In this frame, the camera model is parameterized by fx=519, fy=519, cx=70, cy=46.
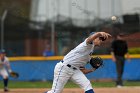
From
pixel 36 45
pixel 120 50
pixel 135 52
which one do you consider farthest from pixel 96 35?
pixel 36 45

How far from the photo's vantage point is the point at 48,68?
72.4 feet

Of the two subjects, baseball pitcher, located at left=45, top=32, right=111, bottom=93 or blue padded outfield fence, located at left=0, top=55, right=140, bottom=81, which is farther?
blue padded outfield fence, located at left=0, top=55, right=140, bottom=81

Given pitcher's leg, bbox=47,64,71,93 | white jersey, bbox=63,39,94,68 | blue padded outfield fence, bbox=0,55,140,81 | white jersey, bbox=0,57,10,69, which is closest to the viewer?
white jersey, bbox=63,39,94,68

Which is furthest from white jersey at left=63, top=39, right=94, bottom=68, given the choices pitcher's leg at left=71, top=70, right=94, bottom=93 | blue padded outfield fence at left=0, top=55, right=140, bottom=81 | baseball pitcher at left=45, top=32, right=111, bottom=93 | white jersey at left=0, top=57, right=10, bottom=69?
blue padded outfield fence at left=0, top=55, right=140, bottom=81

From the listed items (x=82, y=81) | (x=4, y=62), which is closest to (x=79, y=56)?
(x=82, y=81)

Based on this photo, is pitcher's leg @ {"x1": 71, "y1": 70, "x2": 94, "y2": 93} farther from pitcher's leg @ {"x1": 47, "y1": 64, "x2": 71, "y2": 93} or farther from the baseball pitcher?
pitcher's leg @ {"x1": 47, "y1": 64, "x2": 71, "y2": 93}

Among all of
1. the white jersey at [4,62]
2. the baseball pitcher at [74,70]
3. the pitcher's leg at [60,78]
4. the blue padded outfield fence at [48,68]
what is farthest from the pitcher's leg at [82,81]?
the blue padded outfield fence at [48,68]

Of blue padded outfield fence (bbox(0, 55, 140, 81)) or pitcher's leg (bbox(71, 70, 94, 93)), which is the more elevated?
pitcher's leg (bbox(71, 70, 94, 93))

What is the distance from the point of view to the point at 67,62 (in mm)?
10461

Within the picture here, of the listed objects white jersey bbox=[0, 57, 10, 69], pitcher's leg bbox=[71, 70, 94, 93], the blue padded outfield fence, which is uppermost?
pitcher's leg bbox=[71, 70, 94, 93]

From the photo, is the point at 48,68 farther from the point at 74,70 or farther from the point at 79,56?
the point at 79,56

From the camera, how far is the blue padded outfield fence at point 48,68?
21172 mm

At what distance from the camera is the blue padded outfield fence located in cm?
2117

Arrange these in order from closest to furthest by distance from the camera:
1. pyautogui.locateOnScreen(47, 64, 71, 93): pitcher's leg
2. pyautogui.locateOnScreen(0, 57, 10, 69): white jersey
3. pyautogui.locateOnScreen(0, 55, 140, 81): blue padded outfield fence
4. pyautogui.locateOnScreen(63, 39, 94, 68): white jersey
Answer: pyautogui.locateOnScreen(63, 39, 94, 68): white jersey, pyautogui.locateOnScreen(47, 64, 71, 93): pitcher's leg, pyautogui.locateOnScreen(0, 57, 10, 69): white jersey, pyautogui.locateOnScreen(0, 55, 140, 81): blue padded outfield fence
